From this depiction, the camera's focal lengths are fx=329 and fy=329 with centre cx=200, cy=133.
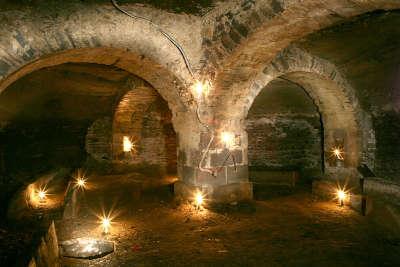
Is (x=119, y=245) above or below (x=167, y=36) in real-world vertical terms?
below

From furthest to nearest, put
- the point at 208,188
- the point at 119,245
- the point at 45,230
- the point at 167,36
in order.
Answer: the point at 208,188, the point at 167,36, the point at 119,245, the point at 45,230

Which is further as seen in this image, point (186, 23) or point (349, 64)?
point (349, 64)

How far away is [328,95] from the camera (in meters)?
7.25

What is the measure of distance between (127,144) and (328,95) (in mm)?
6280

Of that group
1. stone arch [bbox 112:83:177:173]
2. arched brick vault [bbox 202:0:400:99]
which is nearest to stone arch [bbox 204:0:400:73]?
arched brick vault [bbox 202:0:400:99]

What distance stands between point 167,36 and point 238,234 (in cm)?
320

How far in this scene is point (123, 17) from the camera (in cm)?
486

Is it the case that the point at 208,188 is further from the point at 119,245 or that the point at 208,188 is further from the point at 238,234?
the point at 119,245

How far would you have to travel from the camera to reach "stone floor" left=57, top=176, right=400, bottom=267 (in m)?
3.67

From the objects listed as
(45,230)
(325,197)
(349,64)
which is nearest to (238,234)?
(45,230)

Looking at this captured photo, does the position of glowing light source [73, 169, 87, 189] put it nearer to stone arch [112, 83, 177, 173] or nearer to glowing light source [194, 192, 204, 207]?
stone arch [112, 83, 177, 173]

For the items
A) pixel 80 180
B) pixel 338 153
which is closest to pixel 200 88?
pixel 338 153

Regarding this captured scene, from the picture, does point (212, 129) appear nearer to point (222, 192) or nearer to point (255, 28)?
point (222, 192)

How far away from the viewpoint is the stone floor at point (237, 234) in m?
3.67
